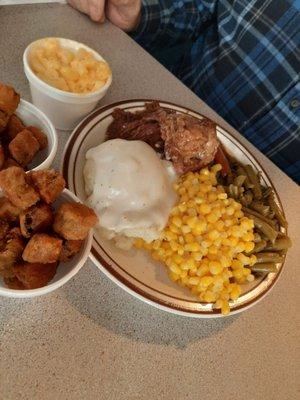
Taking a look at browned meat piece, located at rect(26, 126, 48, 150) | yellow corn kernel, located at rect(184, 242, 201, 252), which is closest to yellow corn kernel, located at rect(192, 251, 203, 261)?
yellow corn kernel, located at rect(184, 242, 201, 252)

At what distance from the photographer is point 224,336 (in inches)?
52.0

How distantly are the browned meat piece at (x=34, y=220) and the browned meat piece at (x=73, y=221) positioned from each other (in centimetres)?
3

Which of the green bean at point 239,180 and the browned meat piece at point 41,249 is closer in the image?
the browned meat piece at point 41,249

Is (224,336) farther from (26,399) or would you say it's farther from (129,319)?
(26,399)

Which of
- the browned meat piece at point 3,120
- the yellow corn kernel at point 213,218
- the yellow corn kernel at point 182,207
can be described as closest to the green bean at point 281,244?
the yellow corn kernel at point 213,218

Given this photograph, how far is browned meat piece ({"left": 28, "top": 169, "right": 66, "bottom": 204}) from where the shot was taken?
98cm

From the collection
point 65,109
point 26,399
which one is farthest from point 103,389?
point 65,109

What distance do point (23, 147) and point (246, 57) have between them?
150 centimetres

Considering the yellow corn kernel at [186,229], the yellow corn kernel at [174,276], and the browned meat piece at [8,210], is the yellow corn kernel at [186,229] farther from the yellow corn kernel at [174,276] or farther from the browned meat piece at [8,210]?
the browned meat piece at [8,210]

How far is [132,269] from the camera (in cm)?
130

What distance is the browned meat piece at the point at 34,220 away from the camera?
0.96 m

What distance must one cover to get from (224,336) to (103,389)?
0.43 meters

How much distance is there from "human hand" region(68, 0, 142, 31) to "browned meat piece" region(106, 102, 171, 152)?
0.60 m

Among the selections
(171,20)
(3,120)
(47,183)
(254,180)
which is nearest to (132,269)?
(47,183)
